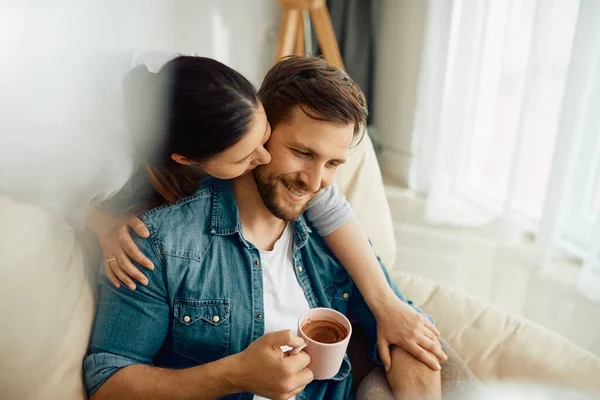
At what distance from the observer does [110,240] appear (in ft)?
2.89

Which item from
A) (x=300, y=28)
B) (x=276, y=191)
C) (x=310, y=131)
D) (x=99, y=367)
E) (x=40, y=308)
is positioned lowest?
(x=99, y=367)

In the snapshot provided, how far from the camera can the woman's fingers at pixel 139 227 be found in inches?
34.0

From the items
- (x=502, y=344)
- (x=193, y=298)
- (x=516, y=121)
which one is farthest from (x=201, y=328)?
(x=516, y=121)

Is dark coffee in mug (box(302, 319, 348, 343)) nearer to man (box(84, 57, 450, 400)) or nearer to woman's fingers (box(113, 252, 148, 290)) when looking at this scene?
man (box(84, 57, 450, 400))

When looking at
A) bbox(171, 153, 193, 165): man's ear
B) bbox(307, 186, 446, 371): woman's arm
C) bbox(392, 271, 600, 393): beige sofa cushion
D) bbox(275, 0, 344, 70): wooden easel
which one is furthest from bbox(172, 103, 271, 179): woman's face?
bbox(275, 0, 344, 70): wooden easel

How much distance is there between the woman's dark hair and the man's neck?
166 mm

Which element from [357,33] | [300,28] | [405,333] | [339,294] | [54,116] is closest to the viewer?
[54,116]

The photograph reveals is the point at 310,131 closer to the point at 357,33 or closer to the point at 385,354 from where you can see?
the point at 385,354

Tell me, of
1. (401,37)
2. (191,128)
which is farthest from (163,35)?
(191,128)

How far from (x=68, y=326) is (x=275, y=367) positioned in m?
0.35

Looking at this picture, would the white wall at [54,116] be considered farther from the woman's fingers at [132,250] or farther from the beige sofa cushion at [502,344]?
the beige sofa cushion at [502,344]

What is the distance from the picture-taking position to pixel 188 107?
30.5 inches

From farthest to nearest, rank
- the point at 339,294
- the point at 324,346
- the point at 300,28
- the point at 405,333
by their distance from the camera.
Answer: the point at 300,28, the point at 339,294, the point at 405,333, the point at 324,346

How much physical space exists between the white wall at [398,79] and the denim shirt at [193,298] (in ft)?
6.52
